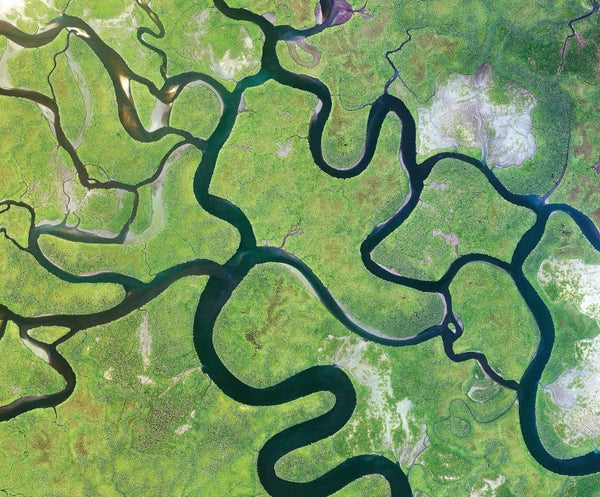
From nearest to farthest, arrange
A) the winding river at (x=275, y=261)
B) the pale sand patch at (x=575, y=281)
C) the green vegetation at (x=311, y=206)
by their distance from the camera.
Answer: the winding river at (x=275, y=261)
the green vegetation at (x=311, y=206)
the pale sand patch at (x=575, y=281)

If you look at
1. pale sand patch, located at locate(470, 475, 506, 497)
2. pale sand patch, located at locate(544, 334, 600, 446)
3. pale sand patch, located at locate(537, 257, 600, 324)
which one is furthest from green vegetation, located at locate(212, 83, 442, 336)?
pale sand patch, located at locate(470, 475, 506, 497)

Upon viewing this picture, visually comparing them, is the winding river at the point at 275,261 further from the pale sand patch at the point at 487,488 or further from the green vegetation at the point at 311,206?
the pale sand patch at the point at 487,488

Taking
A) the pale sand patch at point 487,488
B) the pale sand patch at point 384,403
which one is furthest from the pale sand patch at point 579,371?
the pale sand patch at point 384,403

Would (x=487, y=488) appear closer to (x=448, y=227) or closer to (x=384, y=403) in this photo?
(x=384, y=403)

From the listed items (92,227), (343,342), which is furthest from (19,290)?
(343,342)

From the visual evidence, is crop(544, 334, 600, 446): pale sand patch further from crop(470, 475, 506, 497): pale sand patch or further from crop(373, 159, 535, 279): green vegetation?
crop(373, 159, 535, 279): green vegetation

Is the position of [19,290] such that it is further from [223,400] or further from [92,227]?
[223,400]
